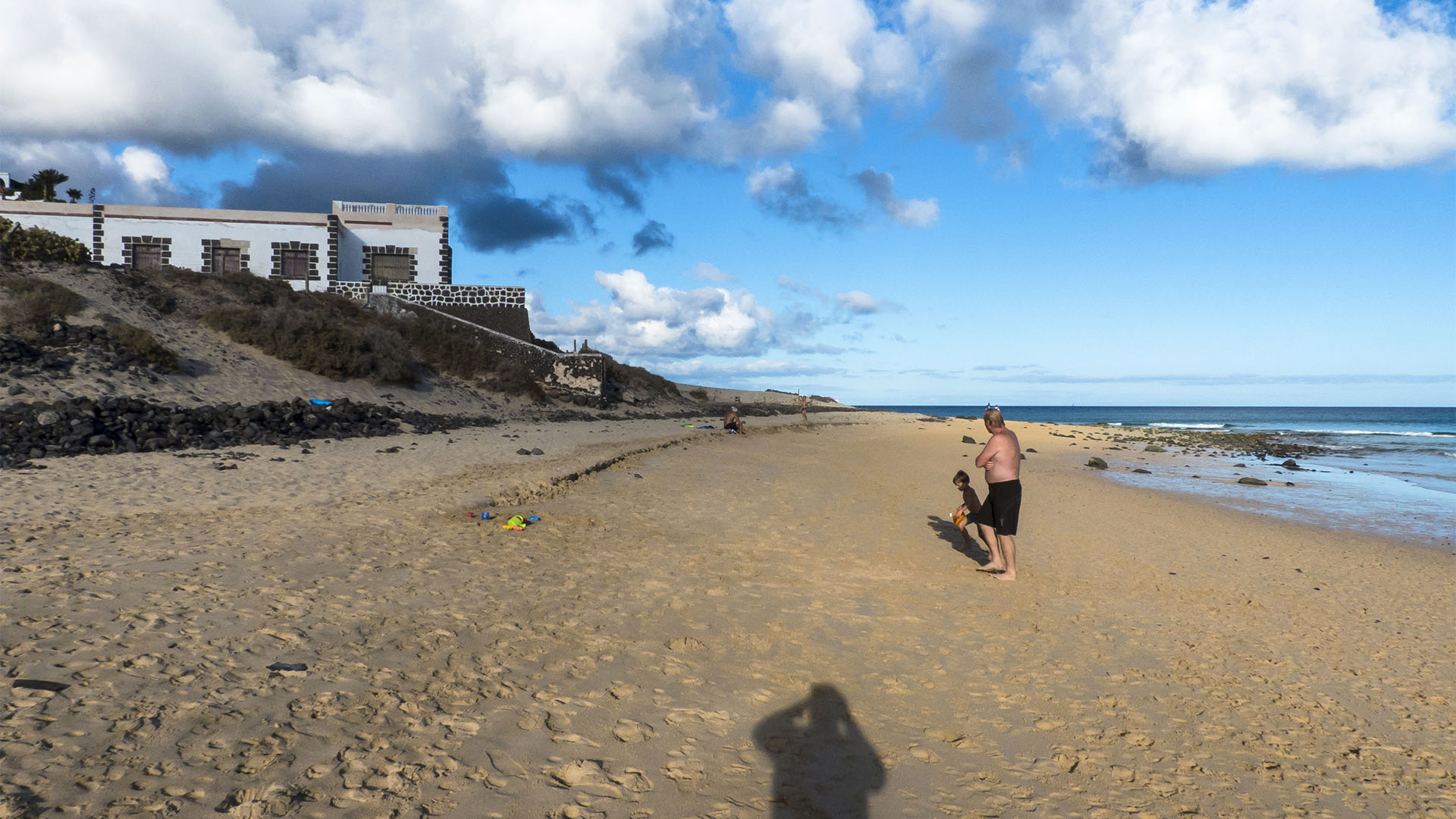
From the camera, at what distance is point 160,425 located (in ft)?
47.0

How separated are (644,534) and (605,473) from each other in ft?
15.6

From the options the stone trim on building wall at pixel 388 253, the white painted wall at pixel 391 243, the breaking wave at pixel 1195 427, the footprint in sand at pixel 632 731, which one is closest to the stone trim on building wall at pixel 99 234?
the white painted wall at pixel 391 243

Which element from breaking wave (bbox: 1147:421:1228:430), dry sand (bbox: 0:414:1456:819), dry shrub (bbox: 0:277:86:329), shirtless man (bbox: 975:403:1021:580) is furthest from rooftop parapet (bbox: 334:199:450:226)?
breaking wave (bbox: 1147:421:1228:430)

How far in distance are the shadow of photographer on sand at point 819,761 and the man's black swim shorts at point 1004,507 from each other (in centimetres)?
405

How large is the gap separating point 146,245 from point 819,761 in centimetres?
3898

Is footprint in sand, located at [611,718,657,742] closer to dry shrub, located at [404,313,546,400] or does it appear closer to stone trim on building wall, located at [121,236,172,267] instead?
dry shrub, located at [404,313,546,400]

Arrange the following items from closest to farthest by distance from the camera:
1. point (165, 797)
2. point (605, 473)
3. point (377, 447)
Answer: point (165, 797) < point (605, 473) < point (377, 447)

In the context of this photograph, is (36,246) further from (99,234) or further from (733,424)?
(733,424)

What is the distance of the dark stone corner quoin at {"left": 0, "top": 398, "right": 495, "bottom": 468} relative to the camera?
41.0ft

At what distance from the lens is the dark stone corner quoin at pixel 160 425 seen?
1248cm

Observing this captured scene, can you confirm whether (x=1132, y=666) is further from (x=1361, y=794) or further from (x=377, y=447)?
(x=377, y=447)

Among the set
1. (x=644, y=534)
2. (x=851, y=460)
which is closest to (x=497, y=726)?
(x=644, y=534)

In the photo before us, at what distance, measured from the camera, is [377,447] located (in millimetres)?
15797

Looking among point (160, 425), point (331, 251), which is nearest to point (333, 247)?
point (331, 251)
